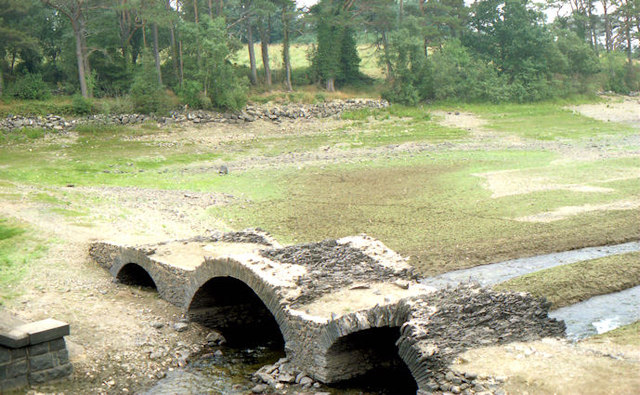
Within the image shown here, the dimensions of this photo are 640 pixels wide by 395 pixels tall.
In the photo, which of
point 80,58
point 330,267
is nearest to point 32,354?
point 330,267

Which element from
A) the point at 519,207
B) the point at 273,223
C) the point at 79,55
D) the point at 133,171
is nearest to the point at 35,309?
the point at 273,223

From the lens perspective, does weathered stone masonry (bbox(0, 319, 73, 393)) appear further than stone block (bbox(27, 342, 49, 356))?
No

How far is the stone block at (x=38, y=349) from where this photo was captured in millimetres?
12523

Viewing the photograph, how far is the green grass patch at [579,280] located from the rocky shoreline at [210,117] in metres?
34.0

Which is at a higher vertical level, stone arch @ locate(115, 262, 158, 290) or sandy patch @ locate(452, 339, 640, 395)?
sandy patch @ locate(452, 339, 640, 395)

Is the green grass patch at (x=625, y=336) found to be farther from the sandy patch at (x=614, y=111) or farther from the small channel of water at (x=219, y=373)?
the sandy patch at (x=614, y=111)

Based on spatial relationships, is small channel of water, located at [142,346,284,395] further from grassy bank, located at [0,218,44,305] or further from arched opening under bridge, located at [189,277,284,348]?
grassy bank, located at [0,218,44,305]

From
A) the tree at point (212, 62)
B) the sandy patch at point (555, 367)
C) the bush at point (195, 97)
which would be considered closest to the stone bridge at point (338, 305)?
the sandy patch at point (555, 367)

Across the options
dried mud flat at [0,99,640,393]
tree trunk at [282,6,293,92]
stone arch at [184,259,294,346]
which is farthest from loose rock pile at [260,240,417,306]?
tree trunk at [282,6,293,92]

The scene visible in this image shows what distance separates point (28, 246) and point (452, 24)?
55.8 metres

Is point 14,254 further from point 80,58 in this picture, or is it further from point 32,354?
point 80,58

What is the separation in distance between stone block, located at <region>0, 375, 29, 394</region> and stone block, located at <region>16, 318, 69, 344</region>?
665 mm

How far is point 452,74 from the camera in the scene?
61062 mm

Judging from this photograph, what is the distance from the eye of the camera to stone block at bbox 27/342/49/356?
12523mm
